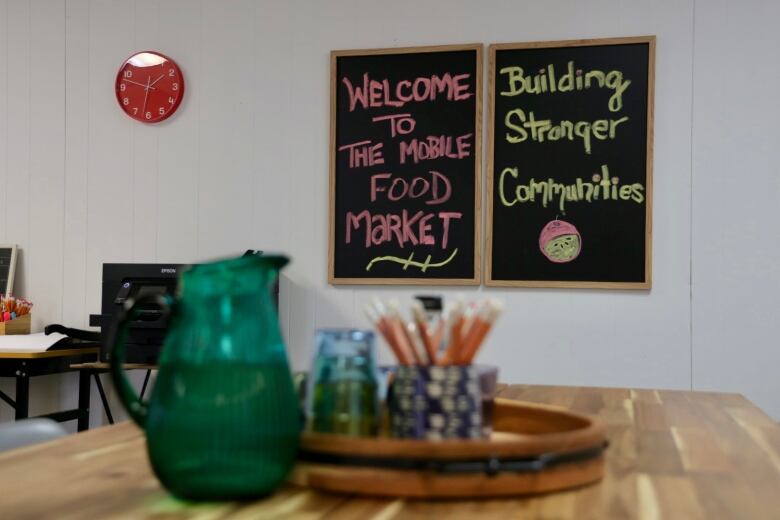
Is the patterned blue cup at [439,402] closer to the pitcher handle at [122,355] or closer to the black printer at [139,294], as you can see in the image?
the pitcher handle at [122,355]

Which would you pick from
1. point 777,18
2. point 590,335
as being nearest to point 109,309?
point 590,335

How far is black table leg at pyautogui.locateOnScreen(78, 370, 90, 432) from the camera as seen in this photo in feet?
11.7

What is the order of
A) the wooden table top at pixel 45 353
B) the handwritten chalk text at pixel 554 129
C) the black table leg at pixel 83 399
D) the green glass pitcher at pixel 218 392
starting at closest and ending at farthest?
the green glass pitcher at pixel 218 392, the wooden table top at pixel 45 353, the handwritten chalk text at pixel 554 129, the black table leg at pixel 83 399

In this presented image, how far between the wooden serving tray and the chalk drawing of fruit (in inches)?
97.8

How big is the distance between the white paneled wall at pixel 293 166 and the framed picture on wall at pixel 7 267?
0.06 m

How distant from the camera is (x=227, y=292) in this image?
748 millimetres

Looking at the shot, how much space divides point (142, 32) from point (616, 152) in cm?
209

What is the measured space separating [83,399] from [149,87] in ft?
4.48

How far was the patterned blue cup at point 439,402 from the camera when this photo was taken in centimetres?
81

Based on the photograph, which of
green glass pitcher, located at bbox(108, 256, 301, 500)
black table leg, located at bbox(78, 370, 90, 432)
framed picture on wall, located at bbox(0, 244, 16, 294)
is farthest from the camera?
framed picture on wall, located at bbox(0, 244, 16, 294)

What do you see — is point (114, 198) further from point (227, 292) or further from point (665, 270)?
point (227, 292)

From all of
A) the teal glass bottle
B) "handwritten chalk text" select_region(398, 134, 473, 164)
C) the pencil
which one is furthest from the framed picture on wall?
the pencil

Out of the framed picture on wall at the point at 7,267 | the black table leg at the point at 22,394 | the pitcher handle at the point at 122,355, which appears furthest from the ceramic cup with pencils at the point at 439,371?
the framed picture on wall at the point at 7,267

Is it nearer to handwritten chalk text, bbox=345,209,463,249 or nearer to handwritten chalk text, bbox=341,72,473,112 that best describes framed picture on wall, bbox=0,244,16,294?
handwritten chalk text, bbox=345,209,463,249
